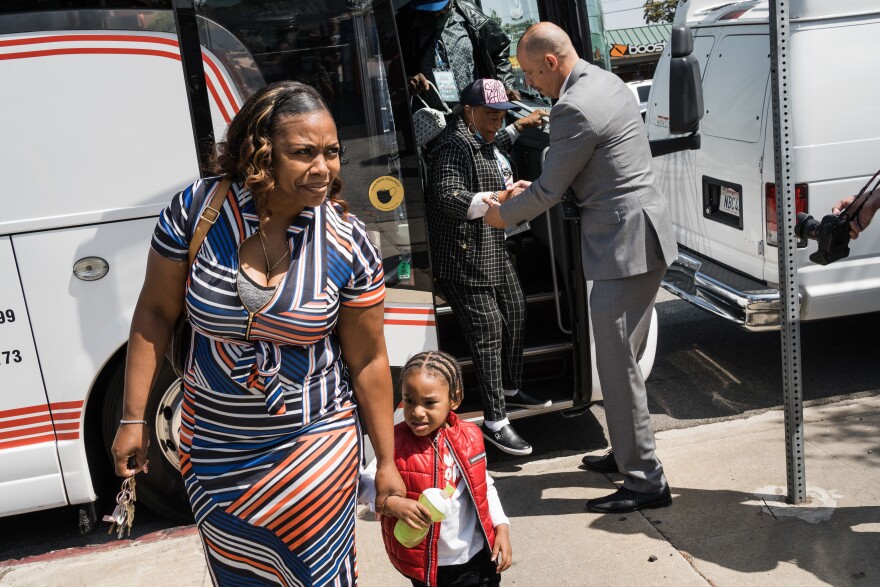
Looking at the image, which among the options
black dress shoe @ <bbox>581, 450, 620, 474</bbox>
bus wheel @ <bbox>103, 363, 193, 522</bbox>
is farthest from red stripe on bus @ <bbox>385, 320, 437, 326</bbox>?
black dress shoe @ <bbox>581, 450, 620, 474</bbox>

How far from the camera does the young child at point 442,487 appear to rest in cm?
265

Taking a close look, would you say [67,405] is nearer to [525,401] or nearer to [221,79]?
[221,79]

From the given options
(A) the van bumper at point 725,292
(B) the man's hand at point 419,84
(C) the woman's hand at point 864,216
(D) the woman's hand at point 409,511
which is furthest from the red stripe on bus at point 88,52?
(A) the van bumper at point 725,292

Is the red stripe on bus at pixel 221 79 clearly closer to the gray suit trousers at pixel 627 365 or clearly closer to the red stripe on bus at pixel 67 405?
the red stripe on bus at pixel 67 405

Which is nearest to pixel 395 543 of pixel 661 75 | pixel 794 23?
pixel 794 23

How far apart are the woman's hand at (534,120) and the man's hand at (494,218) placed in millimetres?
1064

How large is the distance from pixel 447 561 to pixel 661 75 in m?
5.49

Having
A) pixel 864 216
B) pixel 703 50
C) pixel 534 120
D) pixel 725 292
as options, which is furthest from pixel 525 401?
pixel 703 50

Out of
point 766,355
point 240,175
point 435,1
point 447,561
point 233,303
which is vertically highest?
point 435,1

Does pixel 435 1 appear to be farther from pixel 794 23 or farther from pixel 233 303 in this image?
pixel 233 303

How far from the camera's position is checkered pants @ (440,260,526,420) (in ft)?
14.8

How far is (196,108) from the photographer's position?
3826mm

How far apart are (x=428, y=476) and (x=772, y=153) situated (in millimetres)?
3706

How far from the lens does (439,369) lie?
271cm
